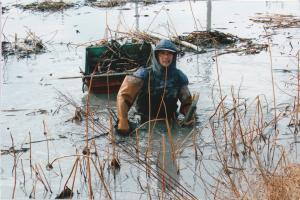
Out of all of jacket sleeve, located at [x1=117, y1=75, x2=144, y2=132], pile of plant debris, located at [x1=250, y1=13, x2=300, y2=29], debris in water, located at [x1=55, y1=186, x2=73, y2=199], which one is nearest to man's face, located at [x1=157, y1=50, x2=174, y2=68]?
jacket sleeve, located at [x1=117, y1=75, x2=144, y2=132]

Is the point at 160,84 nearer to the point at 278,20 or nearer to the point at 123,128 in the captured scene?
the point at 123,128

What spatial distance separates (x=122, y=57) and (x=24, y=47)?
14.4ft

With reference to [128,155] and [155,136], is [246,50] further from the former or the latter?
[128,155]

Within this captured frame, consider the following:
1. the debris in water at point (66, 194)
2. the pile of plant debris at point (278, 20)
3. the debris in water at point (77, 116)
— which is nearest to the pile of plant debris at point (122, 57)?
the debris in water at point (77, 116)

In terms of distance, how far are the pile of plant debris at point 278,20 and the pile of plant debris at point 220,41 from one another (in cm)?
211

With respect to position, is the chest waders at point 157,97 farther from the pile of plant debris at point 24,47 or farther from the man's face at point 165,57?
the pile of plant debris at point 24,47

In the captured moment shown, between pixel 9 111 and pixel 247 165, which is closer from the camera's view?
pixel 247 165

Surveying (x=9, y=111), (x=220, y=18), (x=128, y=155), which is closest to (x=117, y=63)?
(x=9, y=111)

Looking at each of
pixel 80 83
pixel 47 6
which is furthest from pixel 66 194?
pixel 47 6

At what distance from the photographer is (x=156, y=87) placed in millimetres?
7180

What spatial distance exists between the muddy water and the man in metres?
0.36

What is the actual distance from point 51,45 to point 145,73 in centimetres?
709

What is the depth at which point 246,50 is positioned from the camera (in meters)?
12.2

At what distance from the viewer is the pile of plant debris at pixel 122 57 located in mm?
9273
